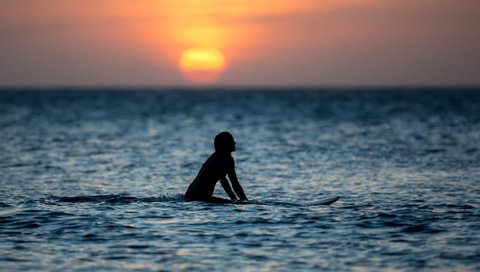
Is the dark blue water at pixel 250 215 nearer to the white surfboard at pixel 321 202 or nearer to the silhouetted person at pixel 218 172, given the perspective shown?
the white surfboard at pixel 321 202

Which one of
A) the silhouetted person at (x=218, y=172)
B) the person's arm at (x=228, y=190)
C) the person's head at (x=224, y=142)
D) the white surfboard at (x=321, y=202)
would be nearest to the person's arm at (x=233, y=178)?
the silhouetted person at (x=218, y=172)

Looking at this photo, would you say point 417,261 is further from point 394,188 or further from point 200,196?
point 394,188

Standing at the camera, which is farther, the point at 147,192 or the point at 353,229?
the point at 147,192

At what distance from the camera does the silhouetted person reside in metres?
14.9

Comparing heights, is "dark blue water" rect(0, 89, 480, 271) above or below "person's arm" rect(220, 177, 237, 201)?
below

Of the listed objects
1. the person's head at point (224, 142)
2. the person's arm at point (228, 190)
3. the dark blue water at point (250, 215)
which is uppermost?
the person's head at point (224, 142)

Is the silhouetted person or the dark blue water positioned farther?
the silhouetted person

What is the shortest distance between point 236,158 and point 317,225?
16313 millimetres

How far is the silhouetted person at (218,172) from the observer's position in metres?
14.9

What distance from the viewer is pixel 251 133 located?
47625mm

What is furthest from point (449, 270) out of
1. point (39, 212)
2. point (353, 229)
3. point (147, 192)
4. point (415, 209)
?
point (147, 192)

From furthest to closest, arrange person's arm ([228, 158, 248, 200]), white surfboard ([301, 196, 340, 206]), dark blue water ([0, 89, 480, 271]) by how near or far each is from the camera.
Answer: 1. white surfboard ([301, 196, 340, 206])
2. person's arm ([228, 158, 248, 200])
3. dark blue water ([0, 89, 480, 271])

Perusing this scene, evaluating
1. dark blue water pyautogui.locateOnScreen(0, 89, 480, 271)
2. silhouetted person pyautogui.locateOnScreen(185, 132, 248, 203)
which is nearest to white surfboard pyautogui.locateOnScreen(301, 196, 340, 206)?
dark blue water pyautogui.locateOnScreen(0, 89, 480, 271)

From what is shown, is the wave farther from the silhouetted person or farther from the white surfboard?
the white surfboard
